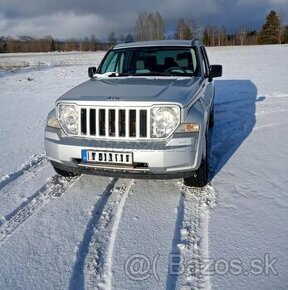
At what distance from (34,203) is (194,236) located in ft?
6.41

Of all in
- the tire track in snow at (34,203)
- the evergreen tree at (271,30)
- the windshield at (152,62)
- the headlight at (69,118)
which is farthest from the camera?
the evergreen tree at (271,30)

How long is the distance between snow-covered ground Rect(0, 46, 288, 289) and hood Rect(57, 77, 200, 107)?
1197 millimetres

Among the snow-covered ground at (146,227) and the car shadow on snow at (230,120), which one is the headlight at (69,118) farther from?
the car shadow on snow at (230,120)

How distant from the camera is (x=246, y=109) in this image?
901 cm

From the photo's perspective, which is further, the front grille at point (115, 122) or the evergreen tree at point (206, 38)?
the evergreen tree at point (206, 38)

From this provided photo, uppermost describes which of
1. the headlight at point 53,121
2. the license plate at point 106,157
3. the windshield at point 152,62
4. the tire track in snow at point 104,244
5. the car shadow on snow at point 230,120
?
the windshield at point 152,62

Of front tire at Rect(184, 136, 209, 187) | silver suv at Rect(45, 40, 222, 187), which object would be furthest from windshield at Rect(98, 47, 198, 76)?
front tire at Rect(184, 136, 209, 187)

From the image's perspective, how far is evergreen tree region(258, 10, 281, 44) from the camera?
74.1 metres

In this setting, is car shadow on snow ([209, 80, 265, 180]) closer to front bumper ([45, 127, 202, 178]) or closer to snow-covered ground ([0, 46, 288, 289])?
snow-covered ground ([0, 46, 288, 289])

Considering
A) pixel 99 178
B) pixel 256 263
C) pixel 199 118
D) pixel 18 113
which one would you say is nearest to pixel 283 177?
pixel 199 118

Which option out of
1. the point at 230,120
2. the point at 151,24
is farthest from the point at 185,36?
the point at 230,120

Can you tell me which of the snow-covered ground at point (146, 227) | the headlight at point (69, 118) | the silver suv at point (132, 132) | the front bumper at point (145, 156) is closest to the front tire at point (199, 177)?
the silver suv at point (132, 132)

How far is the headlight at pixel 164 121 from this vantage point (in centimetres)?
372

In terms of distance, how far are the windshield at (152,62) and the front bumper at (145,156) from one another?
5.98 ft
